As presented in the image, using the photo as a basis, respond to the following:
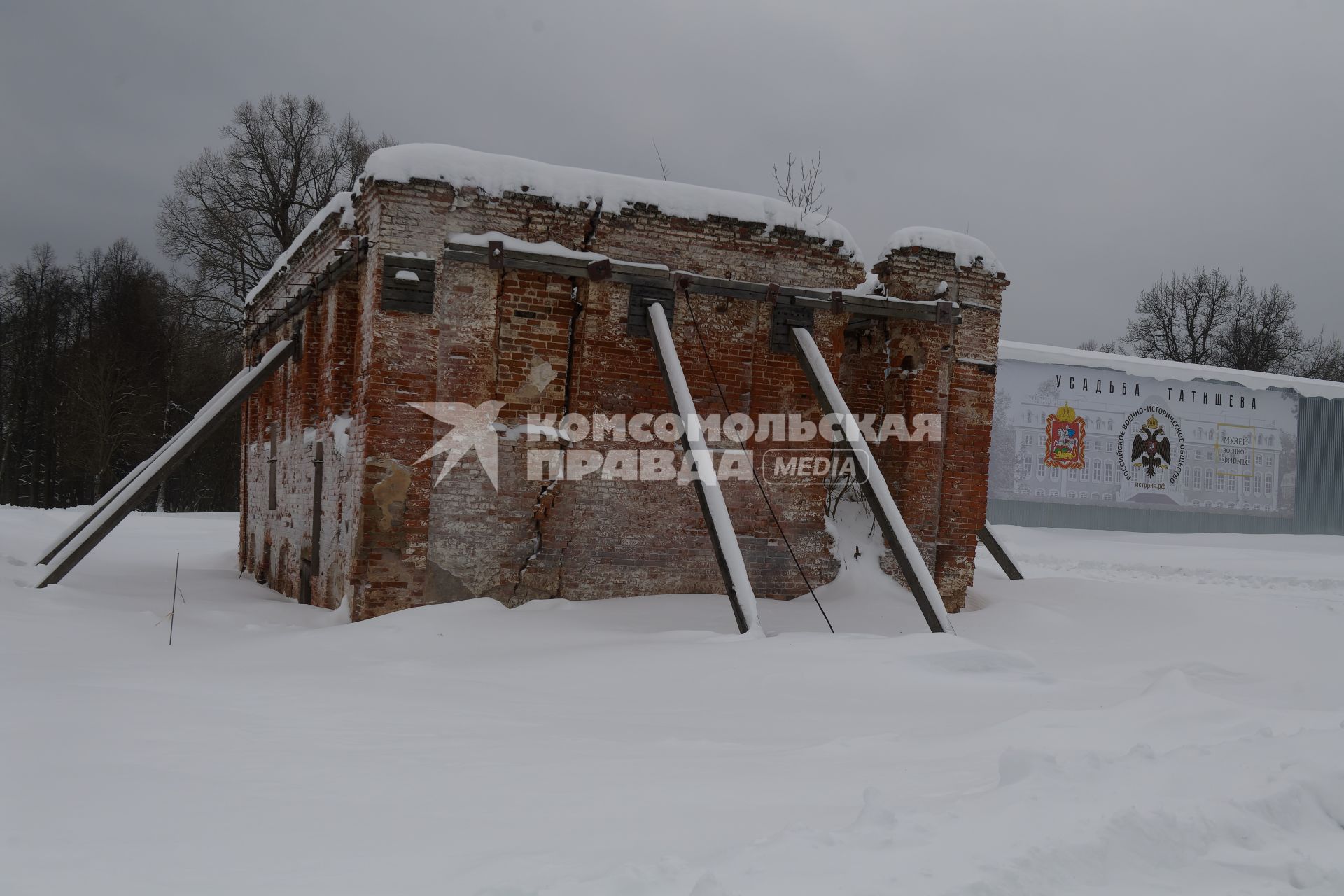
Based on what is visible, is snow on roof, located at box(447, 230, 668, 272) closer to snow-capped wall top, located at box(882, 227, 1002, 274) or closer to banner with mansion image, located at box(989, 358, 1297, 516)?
snow-capped wall top, located at box(882, 227, 1002, 274)

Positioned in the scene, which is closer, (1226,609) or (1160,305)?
(1226,609)

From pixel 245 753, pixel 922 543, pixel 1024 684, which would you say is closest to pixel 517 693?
pixel 245 753

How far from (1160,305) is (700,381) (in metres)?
33.4

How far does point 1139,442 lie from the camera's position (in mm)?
19734

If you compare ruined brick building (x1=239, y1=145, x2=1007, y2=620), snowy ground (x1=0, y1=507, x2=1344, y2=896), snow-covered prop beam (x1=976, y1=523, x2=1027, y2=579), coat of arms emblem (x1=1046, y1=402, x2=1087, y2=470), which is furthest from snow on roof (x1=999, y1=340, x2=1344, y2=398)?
snowy ground (x1=0, y1=507, x2=1344, y2=896)

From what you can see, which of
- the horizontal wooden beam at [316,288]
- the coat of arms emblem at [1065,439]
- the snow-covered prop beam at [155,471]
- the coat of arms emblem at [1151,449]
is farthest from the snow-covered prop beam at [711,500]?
the coat of arms emblem at [1151,449]

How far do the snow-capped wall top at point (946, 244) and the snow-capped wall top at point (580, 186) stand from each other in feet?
1.77

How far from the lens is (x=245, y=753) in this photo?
3.27m

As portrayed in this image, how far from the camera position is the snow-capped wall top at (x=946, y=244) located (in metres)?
8.40

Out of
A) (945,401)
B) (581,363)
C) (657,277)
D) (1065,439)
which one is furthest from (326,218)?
(1065,439)

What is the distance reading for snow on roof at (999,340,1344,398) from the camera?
1916 centimetres

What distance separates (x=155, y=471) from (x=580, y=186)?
4.19 m

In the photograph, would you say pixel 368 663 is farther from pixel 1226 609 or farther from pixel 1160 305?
pixel 1160 305

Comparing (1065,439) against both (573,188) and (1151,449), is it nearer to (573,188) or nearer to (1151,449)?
(1151,449)
